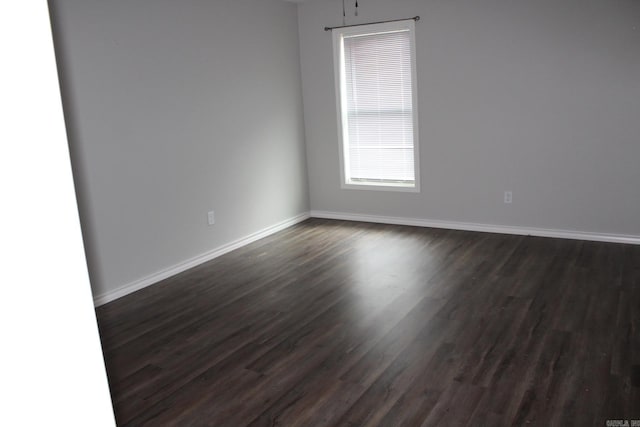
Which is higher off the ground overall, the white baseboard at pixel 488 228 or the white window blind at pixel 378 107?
the white window blind at pixel 378 107

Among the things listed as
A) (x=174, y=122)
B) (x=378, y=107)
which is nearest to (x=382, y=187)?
(x=378, y=107)

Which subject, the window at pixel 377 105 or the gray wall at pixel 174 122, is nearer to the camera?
the gray wall at pixel 174 122

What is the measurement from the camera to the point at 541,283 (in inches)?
152

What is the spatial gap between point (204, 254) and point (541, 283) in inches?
111

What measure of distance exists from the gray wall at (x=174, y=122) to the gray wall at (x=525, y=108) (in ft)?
2.83

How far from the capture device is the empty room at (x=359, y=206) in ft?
8.93

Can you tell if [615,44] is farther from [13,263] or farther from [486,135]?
[13,263]

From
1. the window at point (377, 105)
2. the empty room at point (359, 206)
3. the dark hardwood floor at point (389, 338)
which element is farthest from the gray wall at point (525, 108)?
the dark hardwood floor at point (389, 338)

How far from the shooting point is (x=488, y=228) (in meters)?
5.23

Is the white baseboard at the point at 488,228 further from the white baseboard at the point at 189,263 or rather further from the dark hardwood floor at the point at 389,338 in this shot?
the white baseboard at the point at 189,263

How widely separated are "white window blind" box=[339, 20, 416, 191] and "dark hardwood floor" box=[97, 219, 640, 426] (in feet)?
3.93

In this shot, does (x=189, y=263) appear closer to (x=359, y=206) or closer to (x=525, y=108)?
(x=359, y=206)

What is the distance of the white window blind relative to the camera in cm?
539

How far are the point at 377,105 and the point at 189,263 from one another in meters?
2.52
